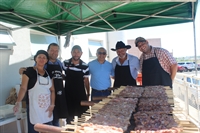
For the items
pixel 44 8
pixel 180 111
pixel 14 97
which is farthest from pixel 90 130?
pixel 14 97

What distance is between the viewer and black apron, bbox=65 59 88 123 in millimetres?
3082

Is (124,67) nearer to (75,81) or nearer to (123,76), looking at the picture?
(123,76)

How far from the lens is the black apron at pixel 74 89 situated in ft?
10.1

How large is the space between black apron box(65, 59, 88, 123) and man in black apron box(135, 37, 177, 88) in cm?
123

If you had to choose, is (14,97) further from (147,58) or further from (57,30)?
(147,58)

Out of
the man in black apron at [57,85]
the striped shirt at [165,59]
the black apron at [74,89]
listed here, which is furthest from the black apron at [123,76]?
the man in black apron at [57,85]

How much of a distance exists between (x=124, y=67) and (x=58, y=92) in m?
1.33

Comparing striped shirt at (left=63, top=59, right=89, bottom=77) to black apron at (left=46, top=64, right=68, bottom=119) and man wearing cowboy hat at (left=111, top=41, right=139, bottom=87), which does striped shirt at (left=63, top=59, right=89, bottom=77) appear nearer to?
black apron at (left=46, top=64, right=68, bottom=119)

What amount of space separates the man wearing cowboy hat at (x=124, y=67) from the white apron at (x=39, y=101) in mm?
1474

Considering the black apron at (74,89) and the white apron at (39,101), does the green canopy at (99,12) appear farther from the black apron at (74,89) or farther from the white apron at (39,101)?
the white apron at (39,101)

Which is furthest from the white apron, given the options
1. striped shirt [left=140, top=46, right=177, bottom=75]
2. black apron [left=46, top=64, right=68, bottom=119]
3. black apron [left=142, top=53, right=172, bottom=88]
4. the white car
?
the white car

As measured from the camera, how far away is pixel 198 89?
339cm

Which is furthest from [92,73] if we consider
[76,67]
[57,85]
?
[57,85]

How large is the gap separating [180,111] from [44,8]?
10.2 feet
